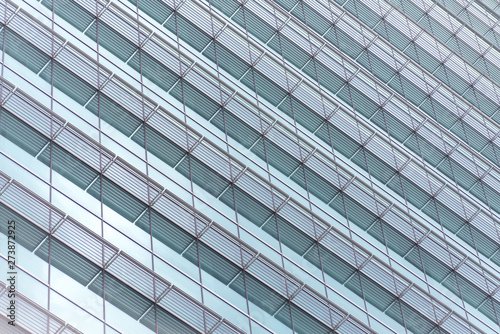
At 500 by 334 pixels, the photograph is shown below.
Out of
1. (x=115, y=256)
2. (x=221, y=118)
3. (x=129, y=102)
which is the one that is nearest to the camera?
(x=115, y=256)

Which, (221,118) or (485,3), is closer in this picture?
(221,118)

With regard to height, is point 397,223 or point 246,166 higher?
point 397,223

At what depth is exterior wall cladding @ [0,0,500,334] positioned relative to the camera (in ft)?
66.2

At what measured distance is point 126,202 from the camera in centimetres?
2192

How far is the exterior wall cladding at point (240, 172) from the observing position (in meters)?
20.2

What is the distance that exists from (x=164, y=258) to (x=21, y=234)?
413 centimetres

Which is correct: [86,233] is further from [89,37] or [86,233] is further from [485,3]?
[485,3]

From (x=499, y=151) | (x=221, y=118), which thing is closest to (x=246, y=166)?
(x=221, y=118)

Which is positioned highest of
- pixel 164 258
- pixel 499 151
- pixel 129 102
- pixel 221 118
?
Answer: pixel 499 151

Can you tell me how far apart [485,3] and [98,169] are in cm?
2659

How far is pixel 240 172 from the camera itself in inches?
975

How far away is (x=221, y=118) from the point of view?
26172mm

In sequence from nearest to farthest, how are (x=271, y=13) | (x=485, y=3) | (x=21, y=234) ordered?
(x=21, y=234), (x=271, y=13), (x=485, y=3)

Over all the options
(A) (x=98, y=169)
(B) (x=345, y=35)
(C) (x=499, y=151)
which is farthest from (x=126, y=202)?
(C) (x=499, y=151)
